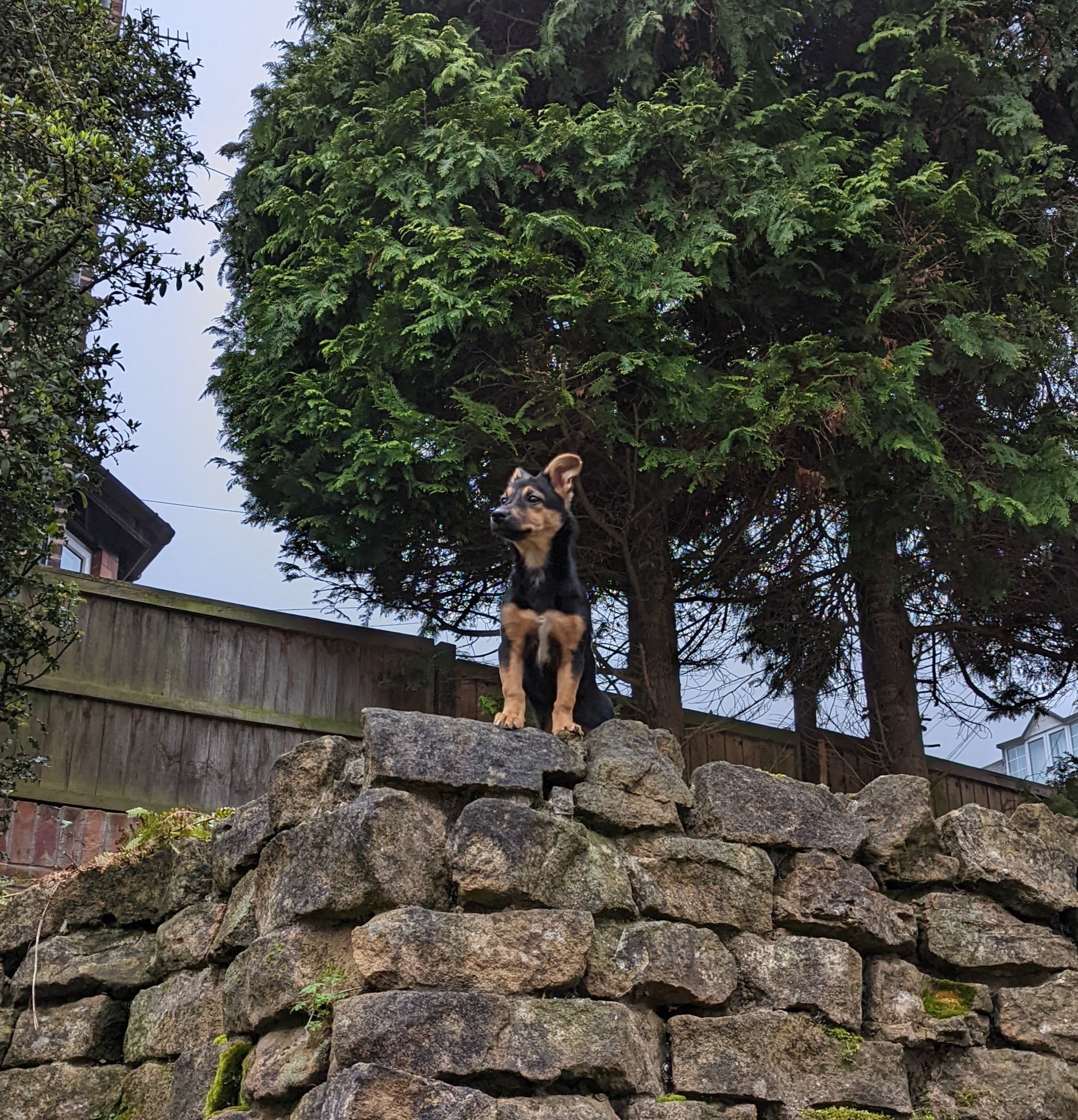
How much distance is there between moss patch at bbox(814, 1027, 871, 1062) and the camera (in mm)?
4664

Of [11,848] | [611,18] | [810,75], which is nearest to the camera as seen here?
[11,848]

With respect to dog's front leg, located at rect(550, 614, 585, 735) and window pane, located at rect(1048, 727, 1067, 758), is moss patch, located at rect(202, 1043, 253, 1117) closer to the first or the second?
dog's front leg, located at rect(550, 614, 585, 735)

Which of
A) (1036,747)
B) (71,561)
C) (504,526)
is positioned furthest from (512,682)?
(1036,747)

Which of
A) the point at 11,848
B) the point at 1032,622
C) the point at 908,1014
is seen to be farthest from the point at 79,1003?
the point at 1032,622

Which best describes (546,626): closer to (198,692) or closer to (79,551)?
(198,692)

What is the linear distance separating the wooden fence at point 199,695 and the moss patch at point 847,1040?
158 inches

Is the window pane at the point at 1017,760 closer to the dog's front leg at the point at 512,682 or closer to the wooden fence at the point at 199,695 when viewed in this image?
the wooden fence at the point at 199,695

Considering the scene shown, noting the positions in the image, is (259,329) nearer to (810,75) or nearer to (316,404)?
(316,404)

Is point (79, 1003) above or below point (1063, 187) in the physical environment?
below

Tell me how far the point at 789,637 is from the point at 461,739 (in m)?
6.06

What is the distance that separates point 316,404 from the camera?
8211 millimetres

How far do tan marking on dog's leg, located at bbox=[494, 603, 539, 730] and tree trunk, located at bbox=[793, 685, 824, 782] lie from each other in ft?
17.8

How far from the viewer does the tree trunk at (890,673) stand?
9.27 m

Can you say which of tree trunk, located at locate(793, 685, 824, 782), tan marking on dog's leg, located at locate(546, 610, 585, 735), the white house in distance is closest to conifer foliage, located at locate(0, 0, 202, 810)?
tan marking on dog's leg, located at locate(546, 610, 585, 735)
